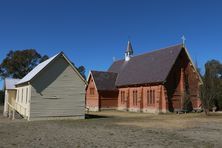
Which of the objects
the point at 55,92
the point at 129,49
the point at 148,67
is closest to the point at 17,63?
the point at 129,49

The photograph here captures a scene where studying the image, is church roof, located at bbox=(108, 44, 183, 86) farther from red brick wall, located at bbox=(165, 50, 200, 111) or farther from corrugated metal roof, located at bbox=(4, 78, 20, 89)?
corrugated metal roof, located at bbox=(4, 78, 20, 89)

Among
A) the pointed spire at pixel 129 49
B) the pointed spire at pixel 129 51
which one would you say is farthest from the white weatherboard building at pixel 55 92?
the pointed spire at pixel 129 49

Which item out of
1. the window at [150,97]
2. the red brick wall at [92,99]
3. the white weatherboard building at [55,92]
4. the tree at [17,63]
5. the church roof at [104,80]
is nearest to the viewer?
the white weatherboard building at [55,92]

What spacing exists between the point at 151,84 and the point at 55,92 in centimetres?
1692

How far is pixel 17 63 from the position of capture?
8756 cm

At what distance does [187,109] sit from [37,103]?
71.5 ft

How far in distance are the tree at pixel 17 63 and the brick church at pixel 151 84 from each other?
40.8m

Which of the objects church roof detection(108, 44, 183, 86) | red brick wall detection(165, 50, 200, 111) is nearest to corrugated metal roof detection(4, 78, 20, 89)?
church roof detection(108, 44, 183, 86)

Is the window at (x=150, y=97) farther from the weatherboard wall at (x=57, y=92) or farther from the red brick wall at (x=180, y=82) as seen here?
the weatherboard wall at (x=57, y=92)

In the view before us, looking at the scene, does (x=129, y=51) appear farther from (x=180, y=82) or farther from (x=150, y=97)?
(x=180, y=82)

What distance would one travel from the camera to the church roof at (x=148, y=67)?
4228 cm

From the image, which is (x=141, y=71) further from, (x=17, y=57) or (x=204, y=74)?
(x=17, y=57)

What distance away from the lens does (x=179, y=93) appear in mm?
42781

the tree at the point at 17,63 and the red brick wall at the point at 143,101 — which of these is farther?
the tree at the point at 17,63
